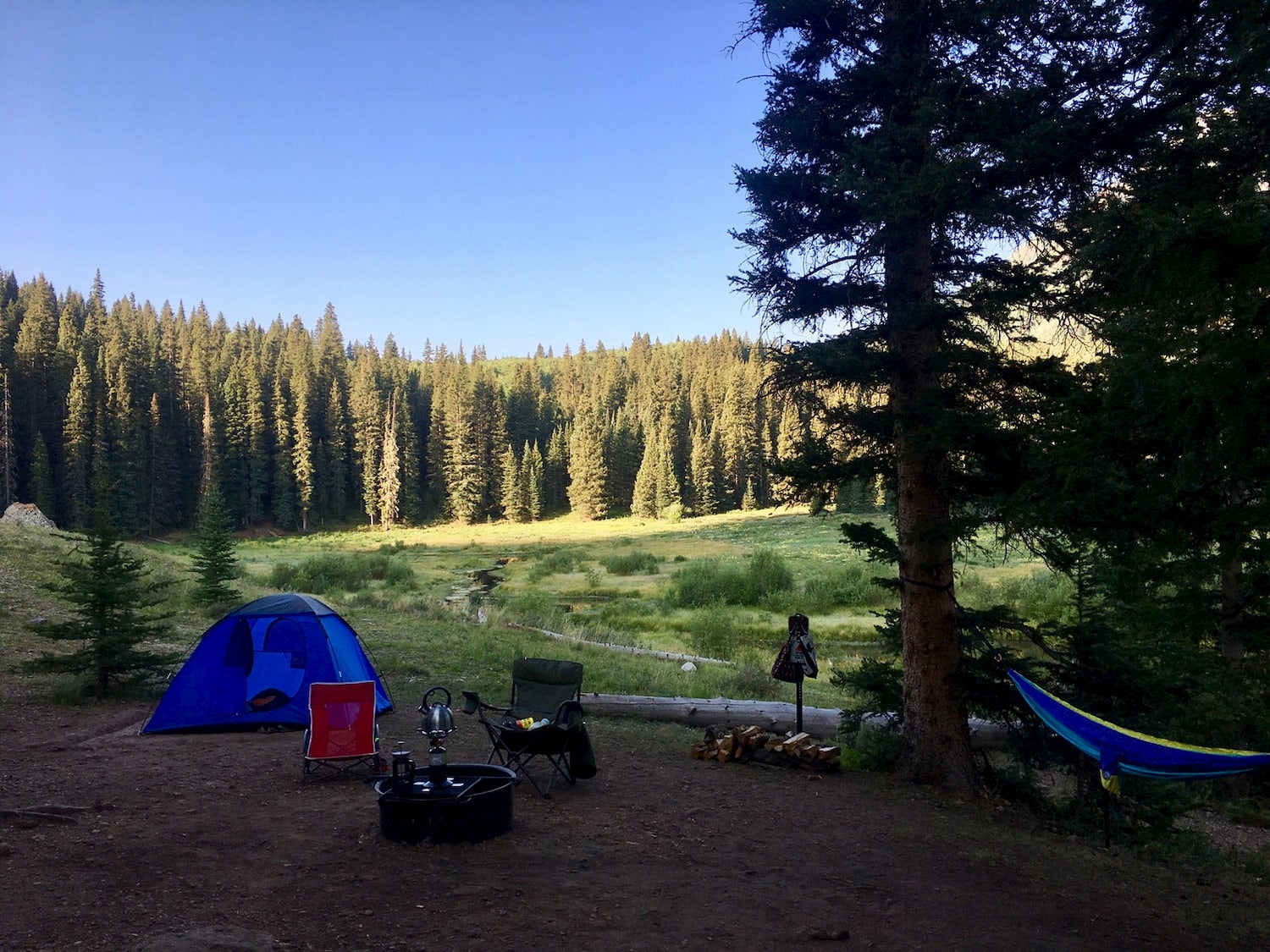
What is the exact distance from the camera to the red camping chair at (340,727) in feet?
24.2

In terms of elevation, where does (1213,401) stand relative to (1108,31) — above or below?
below

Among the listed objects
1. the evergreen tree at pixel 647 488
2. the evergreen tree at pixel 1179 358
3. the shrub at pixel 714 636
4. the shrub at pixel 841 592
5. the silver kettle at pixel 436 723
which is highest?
the evergreen tree at pixel 647 488

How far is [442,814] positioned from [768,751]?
417 centimetres

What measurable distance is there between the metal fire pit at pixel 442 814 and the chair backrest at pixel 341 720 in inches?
66.6

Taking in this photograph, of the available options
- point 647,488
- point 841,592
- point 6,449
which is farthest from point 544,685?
point 647,488

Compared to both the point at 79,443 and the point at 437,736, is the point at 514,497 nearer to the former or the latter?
the point at 79,443

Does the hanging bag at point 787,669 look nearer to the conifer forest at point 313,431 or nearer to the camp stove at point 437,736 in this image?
the camp stove at point 437,736

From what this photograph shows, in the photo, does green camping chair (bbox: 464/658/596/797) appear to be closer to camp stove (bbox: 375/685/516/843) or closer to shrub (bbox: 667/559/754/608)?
camp stove (bbox: 375/685/516/843)

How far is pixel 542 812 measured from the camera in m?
6.56

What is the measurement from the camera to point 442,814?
18.3 ft

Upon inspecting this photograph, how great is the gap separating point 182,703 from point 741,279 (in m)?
7.44

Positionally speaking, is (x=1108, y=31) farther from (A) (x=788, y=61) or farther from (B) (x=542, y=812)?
(B) (x=542, y=812)

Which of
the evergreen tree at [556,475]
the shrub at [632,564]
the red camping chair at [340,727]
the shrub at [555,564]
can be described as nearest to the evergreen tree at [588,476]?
the evergreen tree at [556,475]

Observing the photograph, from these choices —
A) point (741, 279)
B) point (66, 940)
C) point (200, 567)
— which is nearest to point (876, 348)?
point (741, 279)
